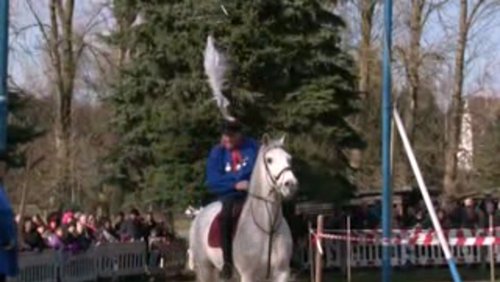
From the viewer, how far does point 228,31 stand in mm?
29172

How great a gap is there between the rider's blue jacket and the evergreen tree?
44.8ft

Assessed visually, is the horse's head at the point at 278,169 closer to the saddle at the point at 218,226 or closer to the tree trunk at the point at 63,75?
the saddle at the point at 218,226

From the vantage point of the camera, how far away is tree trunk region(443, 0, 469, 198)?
4925 centimetres

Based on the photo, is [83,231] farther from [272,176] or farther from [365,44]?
[365,44]

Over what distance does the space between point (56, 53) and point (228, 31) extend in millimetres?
19001

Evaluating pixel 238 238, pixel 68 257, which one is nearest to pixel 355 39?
pixel 68 257

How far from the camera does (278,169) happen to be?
1288 centimetres

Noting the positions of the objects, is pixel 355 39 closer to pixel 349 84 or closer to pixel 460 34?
pixel 460 34

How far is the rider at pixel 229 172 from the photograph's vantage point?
14.1m

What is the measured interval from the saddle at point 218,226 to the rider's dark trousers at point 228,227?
0.11 feet

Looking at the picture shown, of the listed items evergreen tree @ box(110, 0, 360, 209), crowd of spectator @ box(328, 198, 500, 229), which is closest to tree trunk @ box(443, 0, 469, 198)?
crowd of spectator @ box(328, 198, 500, 229)

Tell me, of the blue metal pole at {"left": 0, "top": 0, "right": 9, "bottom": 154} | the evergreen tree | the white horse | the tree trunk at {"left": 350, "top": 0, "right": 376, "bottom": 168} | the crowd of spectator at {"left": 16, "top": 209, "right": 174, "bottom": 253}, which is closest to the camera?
the white horse

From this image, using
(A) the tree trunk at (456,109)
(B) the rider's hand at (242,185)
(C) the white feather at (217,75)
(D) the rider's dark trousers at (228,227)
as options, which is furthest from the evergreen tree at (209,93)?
(A) the tree trunk at (456,109)

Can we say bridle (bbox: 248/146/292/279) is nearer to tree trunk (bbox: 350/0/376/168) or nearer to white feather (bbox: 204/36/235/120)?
white feather (bbox: 204/36/235/120)
